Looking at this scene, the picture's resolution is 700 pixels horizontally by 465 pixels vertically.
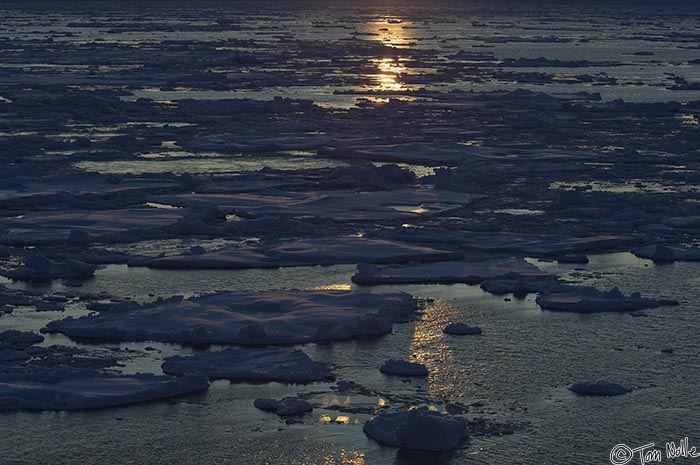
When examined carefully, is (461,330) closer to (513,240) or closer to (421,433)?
(421,433)

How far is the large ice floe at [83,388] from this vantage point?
805 centimetres

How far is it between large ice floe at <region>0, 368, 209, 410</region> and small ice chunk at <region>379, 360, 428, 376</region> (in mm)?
1247

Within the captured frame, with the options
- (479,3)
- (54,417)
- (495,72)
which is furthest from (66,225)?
(479,3)

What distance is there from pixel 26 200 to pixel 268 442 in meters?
8.32

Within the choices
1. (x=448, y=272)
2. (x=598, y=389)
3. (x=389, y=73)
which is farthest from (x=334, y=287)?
(x=389, y=73)

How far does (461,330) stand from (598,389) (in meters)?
1.54

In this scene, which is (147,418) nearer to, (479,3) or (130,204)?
(130,204)

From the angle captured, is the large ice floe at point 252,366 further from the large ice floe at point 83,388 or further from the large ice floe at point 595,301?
the large ice floe at point 595,301

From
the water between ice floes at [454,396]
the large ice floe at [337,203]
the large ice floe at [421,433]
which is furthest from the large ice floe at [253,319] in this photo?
the large ice floe at [337,203]

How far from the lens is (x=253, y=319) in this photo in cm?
987

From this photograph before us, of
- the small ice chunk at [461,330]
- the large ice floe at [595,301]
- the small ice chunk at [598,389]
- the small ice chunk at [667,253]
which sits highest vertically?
the small ice chunk at [667,253]

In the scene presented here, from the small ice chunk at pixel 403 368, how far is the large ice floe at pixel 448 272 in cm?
245

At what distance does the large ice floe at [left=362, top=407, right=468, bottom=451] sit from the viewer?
7.45 meters

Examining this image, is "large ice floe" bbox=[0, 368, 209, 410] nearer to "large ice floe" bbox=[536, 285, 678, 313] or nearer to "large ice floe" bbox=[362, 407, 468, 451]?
"large ice floe" bbox=[362, 407, 468, 451]
